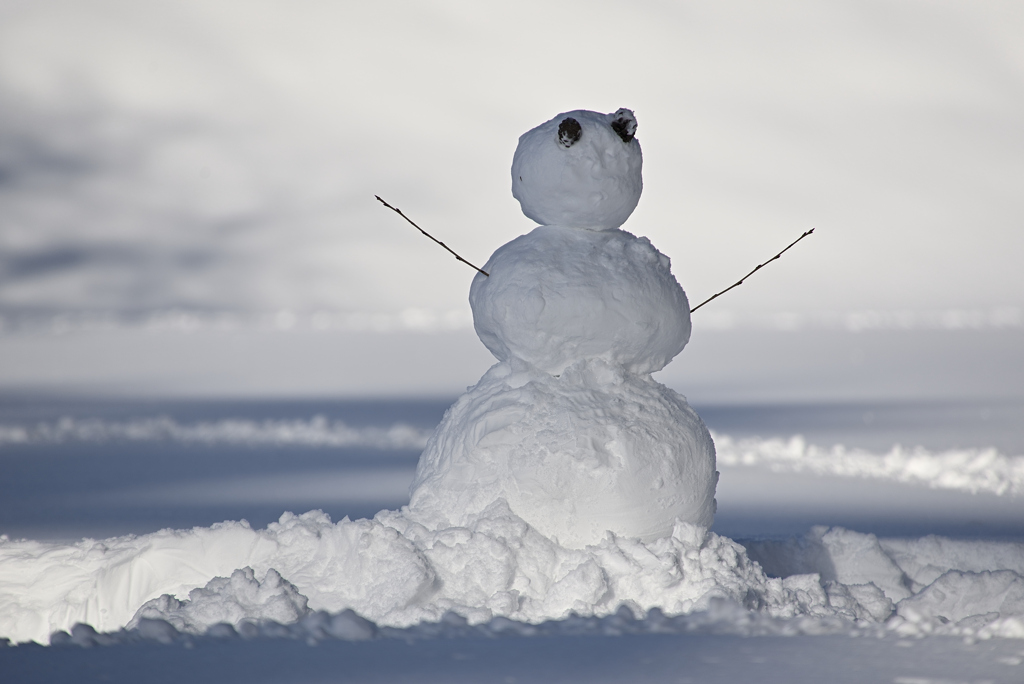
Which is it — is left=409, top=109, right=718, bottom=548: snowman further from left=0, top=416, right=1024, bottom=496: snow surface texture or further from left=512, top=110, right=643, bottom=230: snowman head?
left=0, top=416, right=1024, bottom=496: snow surface texture

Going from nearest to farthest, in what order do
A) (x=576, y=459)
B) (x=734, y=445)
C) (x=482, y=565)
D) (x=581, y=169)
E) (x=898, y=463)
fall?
(x=482, y=565), (x=576, y=459), (x=581, y=169), (x=898, y=463), (x=734, y=445)

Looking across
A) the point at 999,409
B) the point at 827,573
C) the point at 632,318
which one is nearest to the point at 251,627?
the point at 632,318

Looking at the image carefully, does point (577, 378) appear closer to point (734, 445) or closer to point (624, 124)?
point (624, 124)

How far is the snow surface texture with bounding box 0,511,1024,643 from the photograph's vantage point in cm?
313

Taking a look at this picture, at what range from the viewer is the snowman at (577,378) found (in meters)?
3.72

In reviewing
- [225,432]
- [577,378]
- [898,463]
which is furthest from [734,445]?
[577,378]

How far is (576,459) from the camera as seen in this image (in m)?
3.73

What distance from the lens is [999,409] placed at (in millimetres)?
11008

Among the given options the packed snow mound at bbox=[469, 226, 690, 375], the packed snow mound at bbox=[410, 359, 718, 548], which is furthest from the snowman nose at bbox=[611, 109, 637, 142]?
the packed snow mound at bbox=[410, 359, 718, 548]

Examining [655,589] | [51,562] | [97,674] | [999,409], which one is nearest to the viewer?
[97,674]

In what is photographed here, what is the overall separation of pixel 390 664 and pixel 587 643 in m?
0.56

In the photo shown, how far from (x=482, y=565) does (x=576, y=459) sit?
0.53 m

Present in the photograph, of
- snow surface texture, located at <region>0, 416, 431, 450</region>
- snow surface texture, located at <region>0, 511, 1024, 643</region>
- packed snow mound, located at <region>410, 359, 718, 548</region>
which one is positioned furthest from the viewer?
snow surface texture, located at <region>0, 416, 431, 450</region>

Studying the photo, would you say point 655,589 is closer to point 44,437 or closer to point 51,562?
point 51,562
